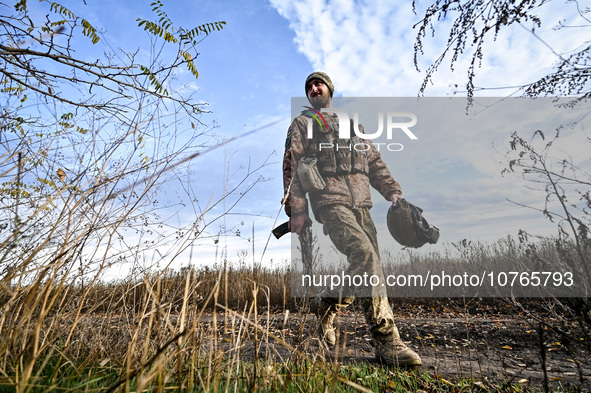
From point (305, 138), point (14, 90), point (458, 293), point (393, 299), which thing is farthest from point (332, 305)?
point (458, 293)

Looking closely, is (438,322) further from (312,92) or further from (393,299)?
(312,92)

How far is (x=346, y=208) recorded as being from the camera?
3.22 metres

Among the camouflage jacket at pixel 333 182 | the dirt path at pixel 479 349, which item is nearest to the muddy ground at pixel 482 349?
the dirt path at pixel 479 349

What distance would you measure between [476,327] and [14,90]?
216 inches

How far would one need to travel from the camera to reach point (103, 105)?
2.74 m

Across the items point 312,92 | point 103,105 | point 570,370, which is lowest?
point 570,370

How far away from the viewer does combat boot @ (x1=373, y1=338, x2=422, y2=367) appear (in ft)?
8.80

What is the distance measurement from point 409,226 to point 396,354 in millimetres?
1314

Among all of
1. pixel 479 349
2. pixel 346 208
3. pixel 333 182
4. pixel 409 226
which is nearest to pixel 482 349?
pixel 479 349

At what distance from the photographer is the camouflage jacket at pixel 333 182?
3281 mm

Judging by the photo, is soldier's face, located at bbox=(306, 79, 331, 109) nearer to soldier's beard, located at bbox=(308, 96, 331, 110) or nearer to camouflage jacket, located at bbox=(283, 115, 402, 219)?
soldier's beard, located at bbox=(308, 96, 331, 110)

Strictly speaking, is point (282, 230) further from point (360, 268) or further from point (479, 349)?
point (479, 349)

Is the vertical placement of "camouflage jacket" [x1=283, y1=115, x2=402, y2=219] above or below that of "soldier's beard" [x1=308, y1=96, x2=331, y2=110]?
below

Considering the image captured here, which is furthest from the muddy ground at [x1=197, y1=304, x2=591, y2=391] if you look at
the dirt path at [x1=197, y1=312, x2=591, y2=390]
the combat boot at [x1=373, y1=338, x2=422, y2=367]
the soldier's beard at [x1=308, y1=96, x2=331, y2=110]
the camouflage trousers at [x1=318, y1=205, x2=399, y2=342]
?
the soldier's beard at [x1=308, y1=96, x2=331, y2=110]
